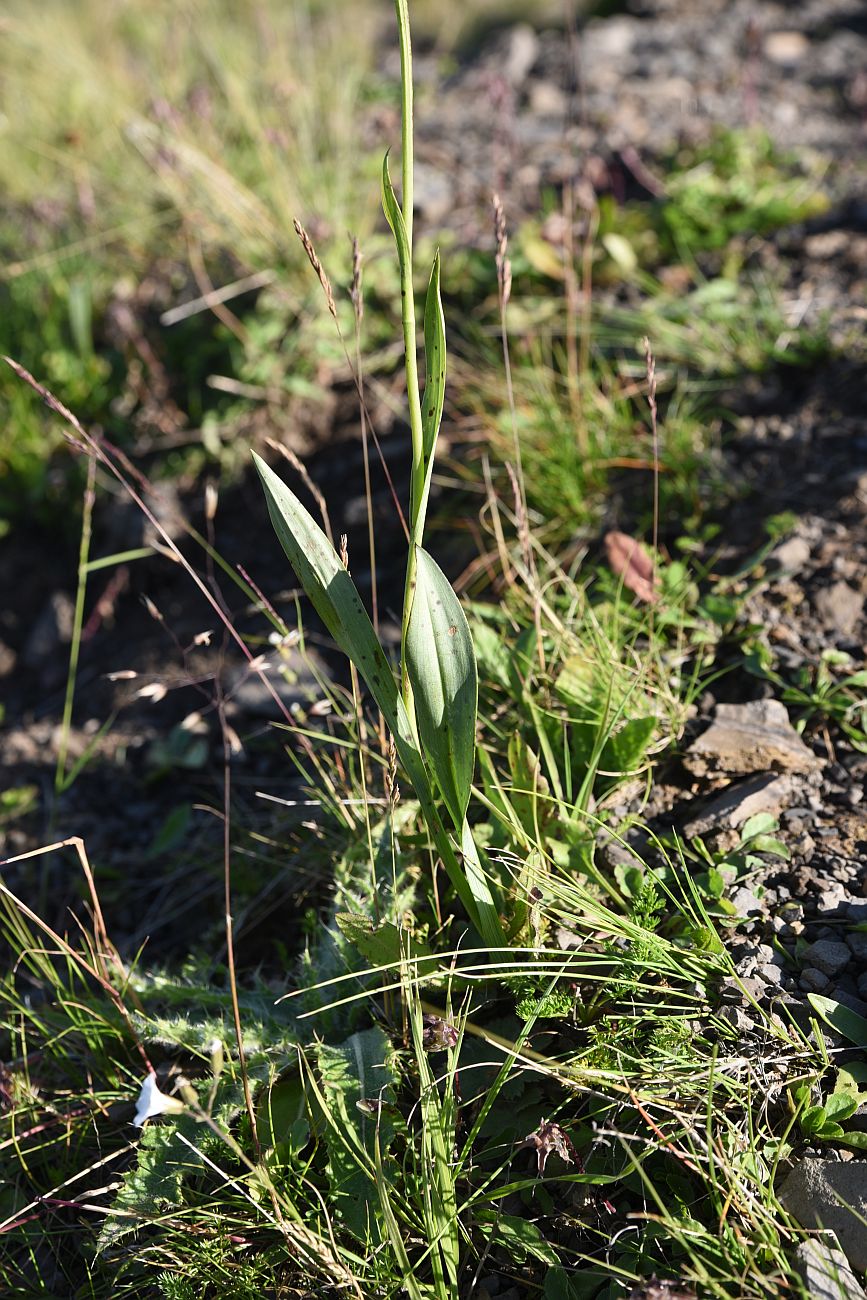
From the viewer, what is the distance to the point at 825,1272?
3.74ft

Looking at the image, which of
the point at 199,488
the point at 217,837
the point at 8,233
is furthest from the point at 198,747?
the point at 8,233

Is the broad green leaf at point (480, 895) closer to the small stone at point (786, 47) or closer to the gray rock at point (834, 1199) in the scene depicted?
the gray rock at point (834, 1199)

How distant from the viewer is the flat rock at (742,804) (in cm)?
163

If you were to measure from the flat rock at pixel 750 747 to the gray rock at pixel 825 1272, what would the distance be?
720 mm

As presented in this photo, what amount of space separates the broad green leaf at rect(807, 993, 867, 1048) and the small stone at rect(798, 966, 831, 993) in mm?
36

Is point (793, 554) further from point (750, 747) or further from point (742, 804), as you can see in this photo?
point (742, 804)

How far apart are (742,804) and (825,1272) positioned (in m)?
0.67

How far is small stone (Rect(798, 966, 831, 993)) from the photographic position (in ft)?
4.65

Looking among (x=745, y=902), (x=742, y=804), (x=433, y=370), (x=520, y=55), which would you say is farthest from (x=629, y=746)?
(x=520, y=55)

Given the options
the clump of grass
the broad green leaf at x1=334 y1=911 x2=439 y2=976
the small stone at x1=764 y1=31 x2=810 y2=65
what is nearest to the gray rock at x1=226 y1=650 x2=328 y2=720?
the clump of grass

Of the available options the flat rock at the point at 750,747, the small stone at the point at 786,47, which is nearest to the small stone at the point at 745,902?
the flat rock at the point at 750,747

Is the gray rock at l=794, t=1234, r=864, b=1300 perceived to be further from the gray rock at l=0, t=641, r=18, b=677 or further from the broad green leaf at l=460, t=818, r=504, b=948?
the gray rock at l=0, t=641, r=18, b=677

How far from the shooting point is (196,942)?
1983 mm

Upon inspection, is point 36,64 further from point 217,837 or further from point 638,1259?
point 638,1259
